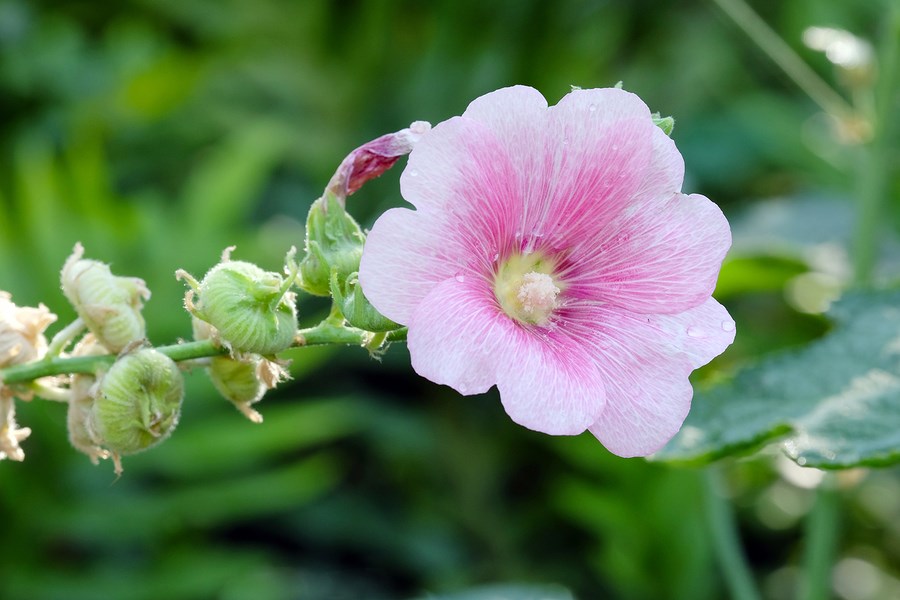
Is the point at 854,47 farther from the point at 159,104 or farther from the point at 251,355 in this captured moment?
the point at 159,104

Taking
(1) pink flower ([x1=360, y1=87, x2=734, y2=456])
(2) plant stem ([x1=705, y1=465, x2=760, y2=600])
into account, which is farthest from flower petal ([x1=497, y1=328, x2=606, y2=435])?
(2) plant stem ([x1=705, y1=465, x2=760, y2=600])

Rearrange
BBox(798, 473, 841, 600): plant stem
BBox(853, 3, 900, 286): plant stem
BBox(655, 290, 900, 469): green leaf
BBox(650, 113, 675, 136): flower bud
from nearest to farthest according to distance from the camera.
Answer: BBox(650, 113, 675, 136): flower bud → BBox(655, 290, 900, 469): green leaf → BBox(798, 473, 841, 600): plant stem → BBox(853, 3, 900, 286): plant stem

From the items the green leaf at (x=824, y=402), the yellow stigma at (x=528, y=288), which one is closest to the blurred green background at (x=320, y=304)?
the green leaf at (x=824, y=402)

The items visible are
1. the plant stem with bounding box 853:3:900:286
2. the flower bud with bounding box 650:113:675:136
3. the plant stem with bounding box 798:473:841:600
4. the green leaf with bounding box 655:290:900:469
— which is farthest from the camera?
the plant stem with bounding box 853:3:900:286

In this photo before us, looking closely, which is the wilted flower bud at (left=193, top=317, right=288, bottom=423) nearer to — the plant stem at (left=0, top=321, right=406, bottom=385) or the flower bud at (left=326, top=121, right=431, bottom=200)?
the plant stem at (left=0, top=321, right=406, bottom=385)

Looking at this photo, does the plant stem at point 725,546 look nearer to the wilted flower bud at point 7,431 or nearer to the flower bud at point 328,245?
the flower bud at point 328,245

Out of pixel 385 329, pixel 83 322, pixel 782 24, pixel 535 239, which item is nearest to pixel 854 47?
pixel 535 239
